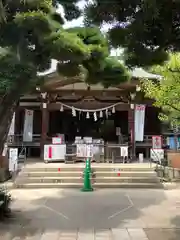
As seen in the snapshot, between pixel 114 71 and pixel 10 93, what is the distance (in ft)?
7.74

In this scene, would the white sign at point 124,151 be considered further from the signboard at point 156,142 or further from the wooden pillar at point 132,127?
the signboard at point 156,142

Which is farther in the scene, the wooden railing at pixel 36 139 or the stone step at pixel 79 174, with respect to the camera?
the wooden railing at pixel 36 139

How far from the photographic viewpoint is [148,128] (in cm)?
1856

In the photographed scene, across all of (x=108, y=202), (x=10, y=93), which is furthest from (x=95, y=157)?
(x=10, y=93)

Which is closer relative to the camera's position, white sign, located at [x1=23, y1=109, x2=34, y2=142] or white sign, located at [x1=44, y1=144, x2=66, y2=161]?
white sign, located at [x1=44, y1=144, x2=66, y2=161]

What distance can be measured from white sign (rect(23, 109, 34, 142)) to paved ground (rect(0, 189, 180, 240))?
6237 millimetres

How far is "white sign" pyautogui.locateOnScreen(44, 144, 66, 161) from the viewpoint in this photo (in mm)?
14469

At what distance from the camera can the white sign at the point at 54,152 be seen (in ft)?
47.5

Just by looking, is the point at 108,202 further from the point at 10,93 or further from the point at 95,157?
the point at 95,157

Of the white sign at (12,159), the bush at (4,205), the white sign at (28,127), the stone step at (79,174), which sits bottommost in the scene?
the bush at (4,205)

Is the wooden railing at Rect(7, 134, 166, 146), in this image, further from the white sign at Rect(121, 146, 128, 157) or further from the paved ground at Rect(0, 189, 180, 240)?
the paved ground at Rect(0, 189, 180, 240)

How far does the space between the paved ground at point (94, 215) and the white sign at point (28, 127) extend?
6.24m

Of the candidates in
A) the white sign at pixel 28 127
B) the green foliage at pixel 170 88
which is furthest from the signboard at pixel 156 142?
the white sign at pixel 28 127

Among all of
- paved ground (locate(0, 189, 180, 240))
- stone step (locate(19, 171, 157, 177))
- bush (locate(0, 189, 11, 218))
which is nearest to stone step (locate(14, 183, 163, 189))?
paved ground (locate(0, 189, 180, 240))
